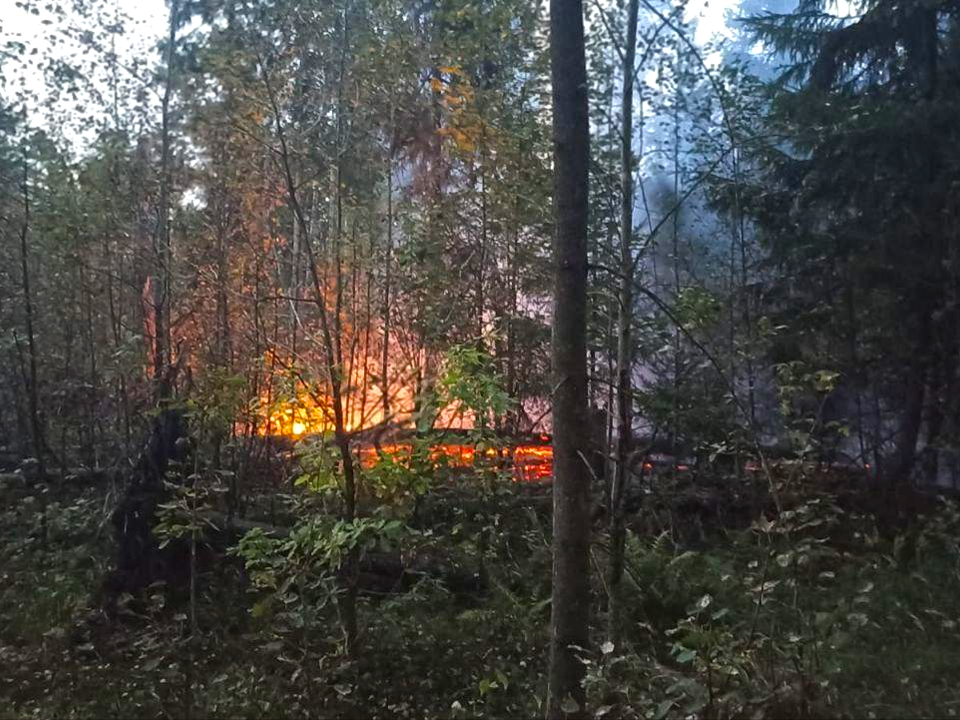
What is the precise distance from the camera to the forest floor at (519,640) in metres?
3.97

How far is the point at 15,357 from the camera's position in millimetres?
9422

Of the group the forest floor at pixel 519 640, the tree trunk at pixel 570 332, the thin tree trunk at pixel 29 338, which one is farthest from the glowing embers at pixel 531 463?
the thin tree trunk at pixel 29 338

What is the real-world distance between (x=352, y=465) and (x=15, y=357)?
6170 millimetres

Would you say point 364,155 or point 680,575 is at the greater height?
point 364,155

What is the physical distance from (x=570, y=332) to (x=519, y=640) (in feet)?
9.13

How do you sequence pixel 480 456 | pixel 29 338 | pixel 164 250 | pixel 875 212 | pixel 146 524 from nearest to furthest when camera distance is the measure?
pixel 480 456
pixel 146 524
pixel 164 250
pixel 875 212
pixel 29 338

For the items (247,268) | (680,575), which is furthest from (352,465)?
(247,268)

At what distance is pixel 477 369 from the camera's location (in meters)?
5.40

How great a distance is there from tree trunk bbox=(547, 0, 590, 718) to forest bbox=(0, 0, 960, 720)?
0.6 inches

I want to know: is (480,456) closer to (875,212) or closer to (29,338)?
(875,212)

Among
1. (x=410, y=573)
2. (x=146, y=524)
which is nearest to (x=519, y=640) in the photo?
(x=410, y=573)

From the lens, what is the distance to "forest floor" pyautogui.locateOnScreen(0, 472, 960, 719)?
156 inches

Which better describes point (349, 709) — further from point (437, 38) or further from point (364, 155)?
point (437, 38)

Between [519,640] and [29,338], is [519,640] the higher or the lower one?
the lower one
